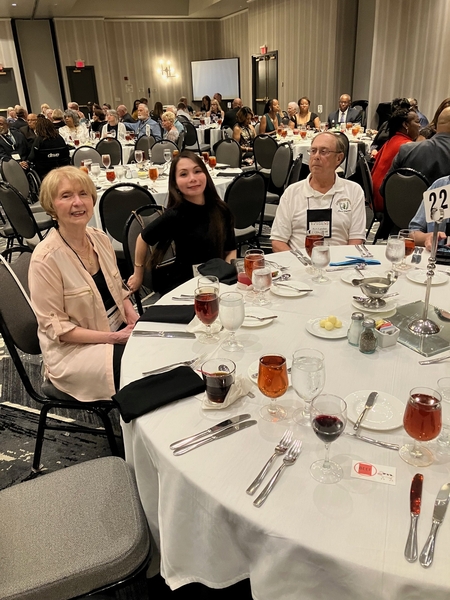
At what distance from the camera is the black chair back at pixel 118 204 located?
145 inches

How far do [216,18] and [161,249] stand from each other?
52.6ft

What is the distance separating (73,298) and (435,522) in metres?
1.55

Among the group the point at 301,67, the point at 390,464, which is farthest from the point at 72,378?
the point at 301,67

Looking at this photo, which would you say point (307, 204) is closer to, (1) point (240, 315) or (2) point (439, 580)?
(1) point (240, 315)

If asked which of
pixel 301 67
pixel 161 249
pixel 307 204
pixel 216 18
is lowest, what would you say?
pixel 161 249

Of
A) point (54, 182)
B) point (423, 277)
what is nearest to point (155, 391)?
point (54, 182)

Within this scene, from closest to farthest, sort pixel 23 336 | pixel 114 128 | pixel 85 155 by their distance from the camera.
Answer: pixel 23 336
pixel 85 155
pixel 114 128

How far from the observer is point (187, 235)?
273 centimetres

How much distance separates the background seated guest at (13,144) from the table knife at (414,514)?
7.50m

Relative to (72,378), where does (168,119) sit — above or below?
above

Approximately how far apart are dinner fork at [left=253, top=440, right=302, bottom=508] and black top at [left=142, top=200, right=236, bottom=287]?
1805 millimetres

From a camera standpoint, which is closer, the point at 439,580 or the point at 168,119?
the point at 439,580

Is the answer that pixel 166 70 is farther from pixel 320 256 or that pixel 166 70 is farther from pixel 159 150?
pixel 320 256

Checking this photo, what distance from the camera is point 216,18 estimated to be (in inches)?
623
